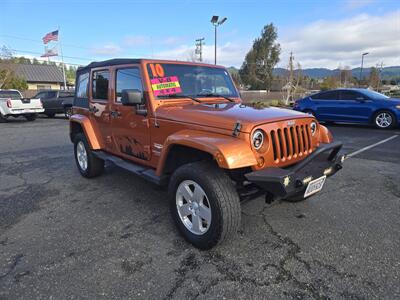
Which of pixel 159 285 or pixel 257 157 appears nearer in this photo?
pixel 159 285

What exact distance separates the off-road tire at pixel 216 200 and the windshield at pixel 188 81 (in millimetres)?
1262

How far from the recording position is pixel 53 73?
178ft

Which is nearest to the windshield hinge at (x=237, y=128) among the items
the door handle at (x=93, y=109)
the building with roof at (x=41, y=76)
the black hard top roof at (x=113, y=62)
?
the black hard top roof at (x=113, y=62)

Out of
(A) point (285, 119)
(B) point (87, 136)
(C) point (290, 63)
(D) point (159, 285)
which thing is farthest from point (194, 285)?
(C) point (290, 63)

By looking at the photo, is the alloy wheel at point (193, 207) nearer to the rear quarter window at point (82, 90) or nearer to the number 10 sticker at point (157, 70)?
the number 10 sticker at point (157, 70)

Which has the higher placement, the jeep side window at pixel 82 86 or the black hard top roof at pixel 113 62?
the black hard top roof at pixel 113 62

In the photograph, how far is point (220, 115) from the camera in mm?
2986

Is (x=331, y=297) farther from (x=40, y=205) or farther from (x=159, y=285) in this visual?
(x=40, y=205)

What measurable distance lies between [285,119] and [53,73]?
197ft

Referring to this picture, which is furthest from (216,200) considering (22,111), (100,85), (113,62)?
(22,111)

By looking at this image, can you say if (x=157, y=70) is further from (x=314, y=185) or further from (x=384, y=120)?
(x=384, y=120)

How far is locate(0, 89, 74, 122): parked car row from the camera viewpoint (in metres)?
15.1

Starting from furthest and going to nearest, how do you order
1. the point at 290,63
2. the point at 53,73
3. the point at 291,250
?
1. the point at 53,73
2. the point at 290,63
3. the point at 291,250

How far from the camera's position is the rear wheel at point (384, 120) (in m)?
10.1
